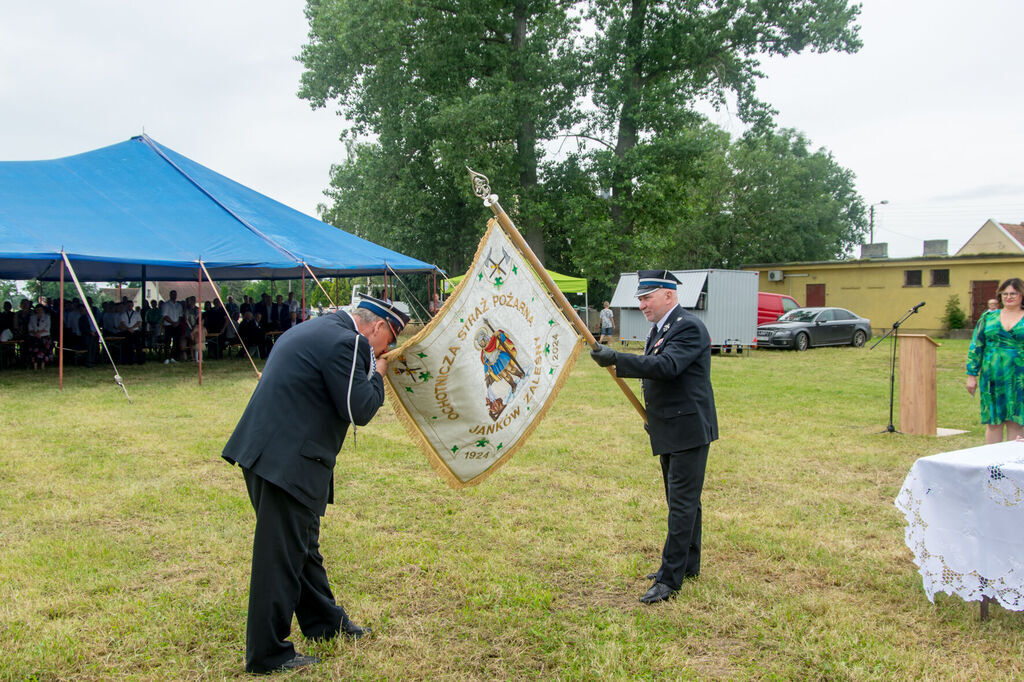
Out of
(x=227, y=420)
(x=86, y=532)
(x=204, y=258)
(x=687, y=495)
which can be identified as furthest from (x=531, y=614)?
(x=204, y=258)

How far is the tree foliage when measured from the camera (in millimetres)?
23969

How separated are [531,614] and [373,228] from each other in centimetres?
2660

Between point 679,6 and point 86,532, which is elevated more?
point 679,6

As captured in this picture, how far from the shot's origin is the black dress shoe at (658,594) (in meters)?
4.21

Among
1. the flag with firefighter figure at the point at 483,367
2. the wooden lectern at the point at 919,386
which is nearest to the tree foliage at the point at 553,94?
the wooden lectern at the point at 919,386

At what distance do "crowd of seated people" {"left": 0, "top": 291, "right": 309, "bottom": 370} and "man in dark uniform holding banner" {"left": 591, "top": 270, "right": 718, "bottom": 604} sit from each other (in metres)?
12.2

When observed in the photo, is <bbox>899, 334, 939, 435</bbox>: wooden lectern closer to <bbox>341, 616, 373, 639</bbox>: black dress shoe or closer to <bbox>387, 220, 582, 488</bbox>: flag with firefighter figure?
<bbox>387, 220, 582, 488</bbox>: flag with firefighter figure

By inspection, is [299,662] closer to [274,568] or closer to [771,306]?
[274,568]

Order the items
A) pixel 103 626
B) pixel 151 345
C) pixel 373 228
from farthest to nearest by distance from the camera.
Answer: pixel 373 228, pixel 151 345, pixel 103 626

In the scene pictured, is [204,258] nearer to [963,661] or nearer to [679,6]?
[963,661]

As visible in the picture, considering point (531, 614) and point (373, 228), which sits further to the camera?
point (373, 228)

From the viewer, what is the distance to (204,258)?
14.2 m

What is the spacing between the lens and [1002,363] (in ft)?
20.8

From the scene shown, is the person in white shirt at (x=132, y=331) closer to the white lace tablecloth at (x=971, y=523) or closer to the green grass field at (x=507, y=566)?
the green grass field at (x=507, y=566)
